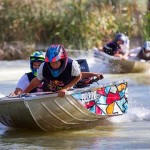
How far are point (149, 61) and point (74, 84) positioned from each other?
9971 millimetres

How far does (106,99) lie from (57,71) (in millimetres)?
885

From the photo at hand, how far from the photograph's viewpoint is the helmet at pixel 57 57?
34.4 ft

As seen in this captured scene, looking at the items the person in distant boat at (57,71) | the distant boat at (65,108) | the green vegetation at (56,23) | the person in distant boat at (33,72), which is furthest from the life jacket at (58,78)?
the green vegetation at (56,23)

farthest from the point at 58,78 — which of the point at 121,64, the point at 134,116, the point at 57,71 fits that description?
A: the point at 121,64

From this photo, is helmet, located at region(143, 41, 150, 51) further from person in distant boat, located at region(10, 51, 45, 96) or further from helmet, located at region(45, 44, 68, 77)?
helmet, located at region(45, 44, 68, 77)

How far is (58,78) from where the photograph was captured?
10.7 metres

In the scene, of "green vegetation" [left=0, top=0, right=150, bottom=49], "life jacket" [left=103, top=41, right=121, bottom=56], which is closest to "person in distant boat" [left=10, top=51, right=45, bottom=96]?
"life jacket" [left=103, top=41, right=121, bottom=56]

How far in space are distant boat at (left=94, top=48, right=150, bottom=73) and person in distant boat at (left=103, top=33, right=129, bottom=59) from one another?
0.53ft

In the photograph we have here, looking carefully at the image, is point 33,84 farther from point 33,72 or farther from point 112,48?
point 112,48

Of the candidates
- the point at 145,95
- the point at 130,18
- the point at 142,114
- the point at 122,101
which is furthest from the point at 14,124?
the point at 130,18

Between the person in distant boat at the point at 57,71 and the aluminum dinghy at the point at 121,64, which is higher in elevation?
the person in distant boat at the point at 57,71

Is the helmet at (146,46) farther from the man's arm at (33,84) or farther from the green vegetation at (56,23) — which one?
the man's arm at (33,84)

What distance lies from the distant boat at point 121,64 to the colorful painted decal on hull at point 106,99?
8772 mm

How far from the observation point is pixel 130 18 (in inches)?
1076
